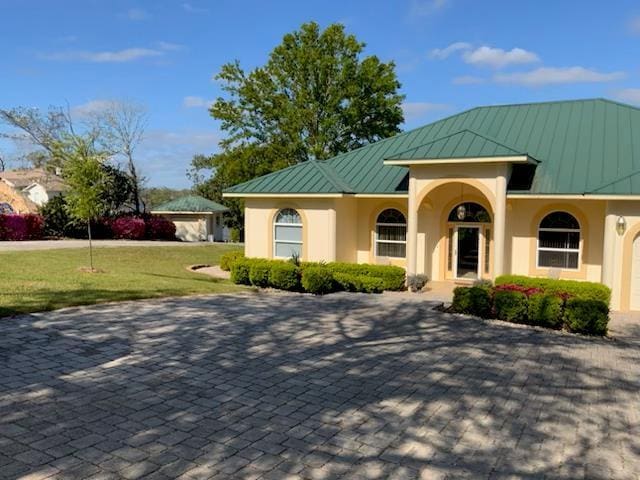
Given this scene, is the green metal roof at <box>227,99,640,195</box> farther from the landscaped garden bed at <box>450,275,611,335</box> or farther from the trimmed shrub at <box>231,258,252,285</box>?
the landscaped garden bed at <box>450,275,611,335</box>

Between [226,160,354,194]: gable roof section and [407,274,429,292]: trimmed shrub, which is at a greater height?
[226,160,354,194]: gable roof section

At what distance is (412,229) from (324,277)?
143 inches

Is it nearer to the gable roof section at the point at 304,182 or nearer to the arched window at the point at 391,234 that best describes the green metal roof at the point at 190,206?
the gable roof section at the point at 304,182

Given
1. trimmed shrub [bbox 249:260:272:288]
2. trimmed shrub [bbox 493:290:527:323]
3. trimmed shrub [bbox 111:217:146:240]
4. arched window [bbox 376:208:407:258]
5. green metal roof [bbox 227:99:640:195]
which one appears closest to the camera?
trimmed shrub [bbox 493:290:527:323]

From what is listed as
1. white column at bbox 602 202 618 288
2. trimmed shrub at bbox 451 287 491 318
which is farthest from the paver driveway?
white column at bbox 602 202 618 288

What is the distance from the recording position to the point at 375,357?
8.91 metres

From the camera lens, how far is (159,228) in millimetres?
37500

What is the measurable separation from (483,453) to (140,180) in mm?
46959

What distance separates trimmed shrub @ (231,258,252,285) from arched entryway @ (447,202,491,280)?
7672 mm

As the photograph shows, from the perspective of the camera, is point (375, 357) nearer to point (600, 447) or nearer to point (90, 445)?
point (600, 447)

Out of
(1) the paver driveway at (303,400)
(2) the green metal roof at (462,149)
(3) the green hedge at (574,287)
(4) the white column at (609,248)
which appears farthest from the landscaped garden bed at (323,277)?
(4) the white column at (609,248)

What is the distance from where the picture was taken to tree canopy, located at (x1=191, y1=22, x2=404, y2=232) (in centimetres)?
3488

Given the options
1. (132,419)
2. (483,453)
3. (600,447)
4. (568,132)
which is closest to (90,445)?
(132,419)

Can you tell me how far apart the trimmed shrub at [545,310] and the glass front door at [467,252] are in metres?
7.09
